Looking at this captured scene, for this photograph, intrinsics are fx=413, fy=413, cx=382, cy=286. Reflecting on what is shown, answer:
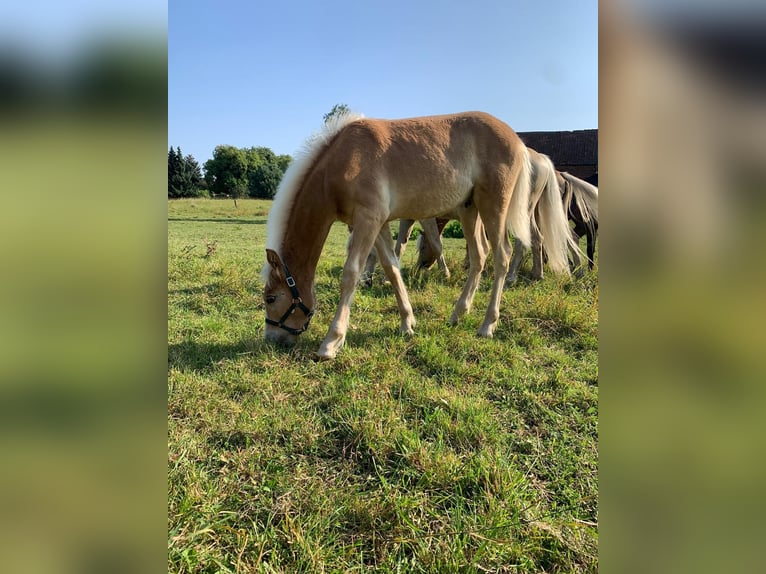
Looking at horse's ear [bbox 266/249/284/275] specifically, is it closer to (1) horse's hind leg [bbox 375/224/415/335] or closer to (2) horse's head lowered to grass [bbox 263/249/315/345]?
(2) horse's head lowered to grass [bbox 263/249/315/345]

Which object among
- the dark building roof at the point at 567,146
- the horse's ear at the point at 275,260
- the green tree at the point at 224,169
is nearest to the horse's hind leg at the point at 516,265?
the horse's ear at the point at 275,260

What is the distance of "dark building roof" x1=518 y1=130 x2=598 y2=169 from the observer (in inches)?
1181

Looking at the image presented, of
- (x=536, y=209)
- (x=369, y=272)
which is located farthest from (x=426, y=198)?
(x=369, y=272)

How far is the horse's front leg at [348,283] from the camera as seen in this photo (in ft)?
12.1

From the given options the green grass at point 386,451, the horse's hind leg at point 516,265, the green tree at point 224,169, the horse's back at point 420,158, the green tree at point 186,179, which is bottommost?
the green grass at point 386,451

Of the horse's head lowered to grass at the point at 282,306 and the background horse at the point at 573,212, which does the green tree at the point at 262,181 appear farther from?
the horse's head lowered to grass at the point at 282,306

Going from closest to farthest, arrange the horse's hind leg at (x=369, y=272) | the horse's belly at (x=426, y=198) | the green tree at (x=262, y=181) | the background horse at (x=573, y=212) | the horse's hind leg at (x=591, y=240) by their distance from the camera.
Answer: the horse's belly at (x=426, y=198) → the horse's hind leg at (x=369, y=272) → the background horse at (x=573, y=212) → the horse's hind leg at (x=591, y=240) → the green tree at (x=262, y=181)

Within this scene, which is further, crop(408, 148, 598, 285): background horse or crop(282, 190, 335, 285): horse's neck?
crop(408, 148, 598, 285): background horse

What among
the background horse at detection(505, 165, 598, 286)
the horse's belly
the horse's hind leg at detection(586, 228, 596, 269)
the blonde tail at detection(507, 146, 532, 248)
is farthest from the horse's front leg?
the horse's hind leg at detection(586, 228, 596, 269)

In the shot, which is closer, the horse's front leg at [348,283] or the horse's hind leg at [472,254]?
the horse's front leg at [348,283]

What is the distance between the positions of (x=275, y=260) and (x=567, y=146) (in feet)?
107
